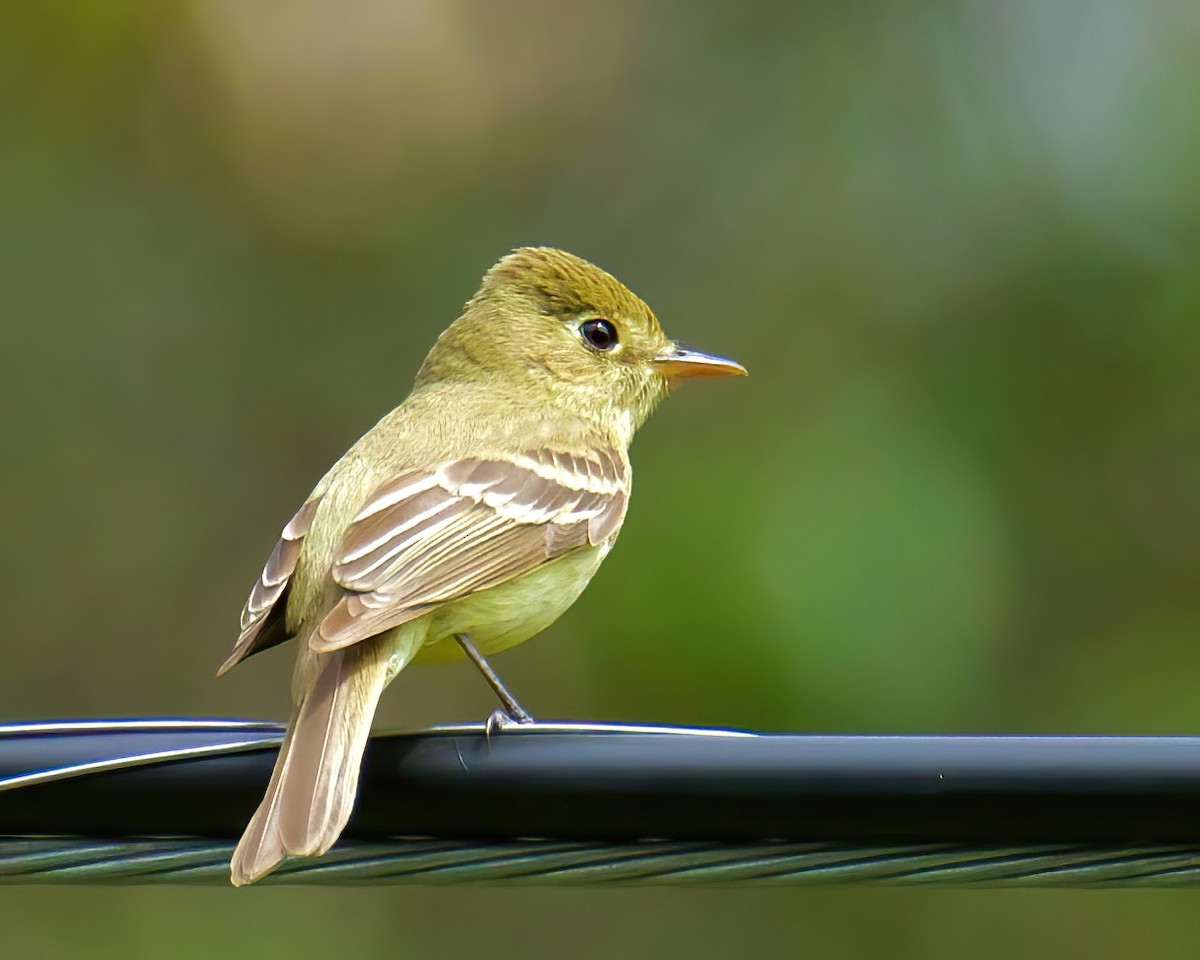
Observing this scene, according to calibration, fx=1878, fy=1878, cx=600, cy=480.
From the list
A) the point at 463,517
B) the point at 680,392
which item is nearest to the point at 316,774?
the point at 463,517

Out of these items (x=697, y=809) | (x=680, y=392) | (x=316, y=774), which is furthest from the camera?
(x=680, y=392)

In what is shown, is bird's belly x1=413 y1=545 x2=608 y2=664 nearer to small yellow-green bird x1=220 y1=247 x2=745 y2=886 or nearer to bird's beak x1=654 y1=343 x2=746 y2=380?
small yellow-green bird x1=220 y1=247 x2=745 y2=886

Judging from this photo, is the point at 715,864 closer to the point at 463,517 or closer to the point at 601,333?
the point at 463,517

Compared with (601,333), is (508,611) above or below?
below

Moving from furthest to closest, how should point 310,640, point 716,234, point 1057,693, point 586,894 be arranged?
point 716,234 → point 586,894 → point 1057,693 → point 310,640

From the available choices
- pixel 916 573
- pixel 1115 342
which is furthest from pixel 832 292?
pixel 916 573

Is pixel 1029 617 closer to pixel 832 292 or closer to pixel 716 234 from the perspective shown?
pixel 832 292

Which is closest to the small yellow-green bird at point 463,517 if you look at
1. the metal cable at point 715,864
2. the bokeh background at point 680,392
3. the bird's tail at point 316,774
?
the bird's tail at point 316,774

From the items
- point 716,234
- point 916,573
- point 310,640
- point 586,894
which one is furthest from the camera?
point 716,234
